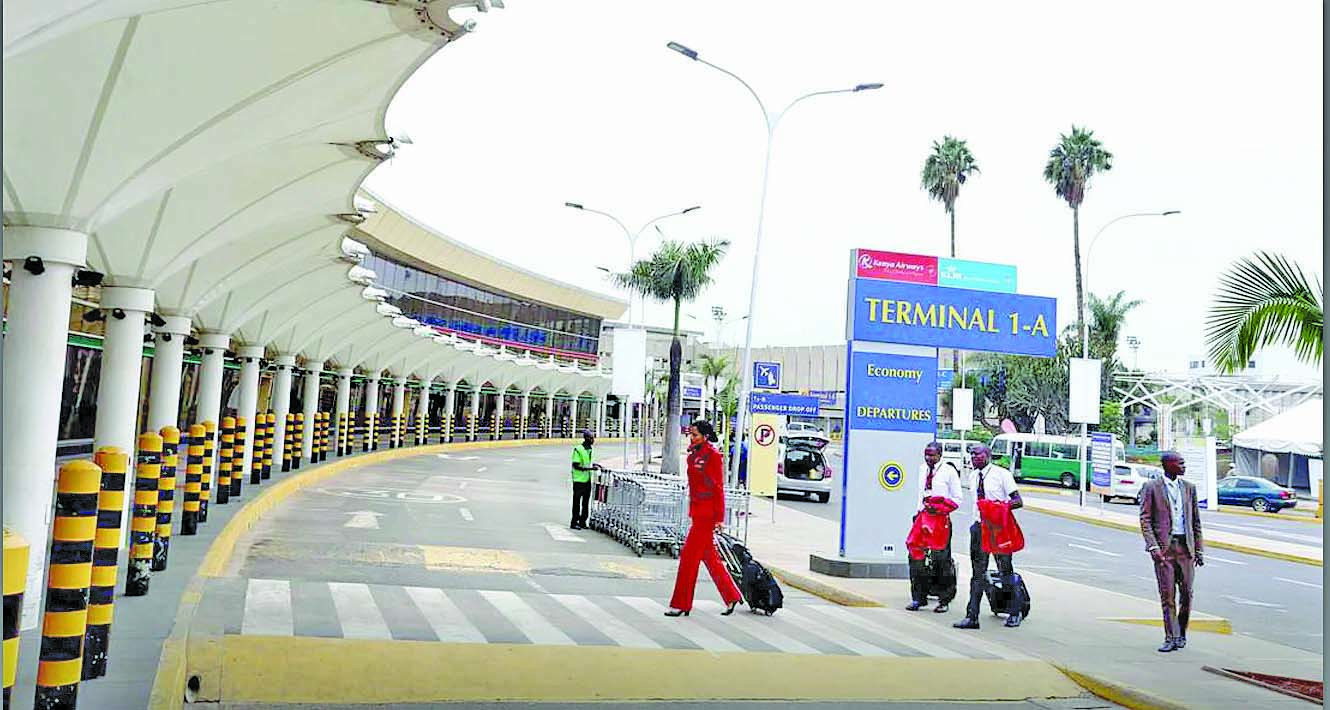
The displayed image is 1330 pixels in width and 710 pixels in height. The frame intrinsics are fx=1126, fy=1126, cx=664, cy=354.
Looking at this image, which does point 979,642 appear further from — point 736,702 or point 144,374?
point 144,374

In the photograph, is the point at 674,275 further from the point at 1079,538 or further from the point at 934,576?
the point at 934,576

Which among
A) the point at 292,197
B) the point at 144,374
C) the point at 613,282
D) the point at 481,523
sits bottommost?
the point at 481,523

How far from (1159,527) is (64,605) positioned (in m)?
8.76

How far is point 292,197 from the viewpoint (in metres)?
14.7

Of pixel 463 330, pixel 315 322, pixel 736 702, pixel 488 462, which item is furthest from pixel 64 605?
pixel 463 330

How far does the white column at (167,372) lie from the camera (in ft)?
50.3

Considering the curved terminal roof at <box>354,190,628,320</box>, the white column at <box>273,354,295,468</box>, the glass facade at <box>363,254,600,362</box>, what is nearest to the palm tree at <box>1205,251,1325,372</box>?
the white column at <box>273,354,295,468</box>

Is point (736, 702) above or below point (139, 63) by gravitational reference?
below

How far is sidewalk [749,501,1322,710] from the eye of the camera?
8336mm

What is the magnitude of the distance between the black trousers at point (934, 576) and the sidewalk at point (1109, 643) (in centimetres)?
25

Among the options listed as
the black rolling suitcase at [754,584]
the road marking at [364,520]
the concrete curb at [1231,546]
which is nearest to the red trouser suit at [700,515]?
the black rolling suitcase at [754,584]

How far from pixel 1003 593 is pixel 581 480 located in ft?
30.8

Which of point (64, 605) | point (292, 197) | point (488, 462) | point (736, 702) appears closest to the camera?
point (64, 605)

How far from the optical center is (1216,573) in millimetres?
20234
